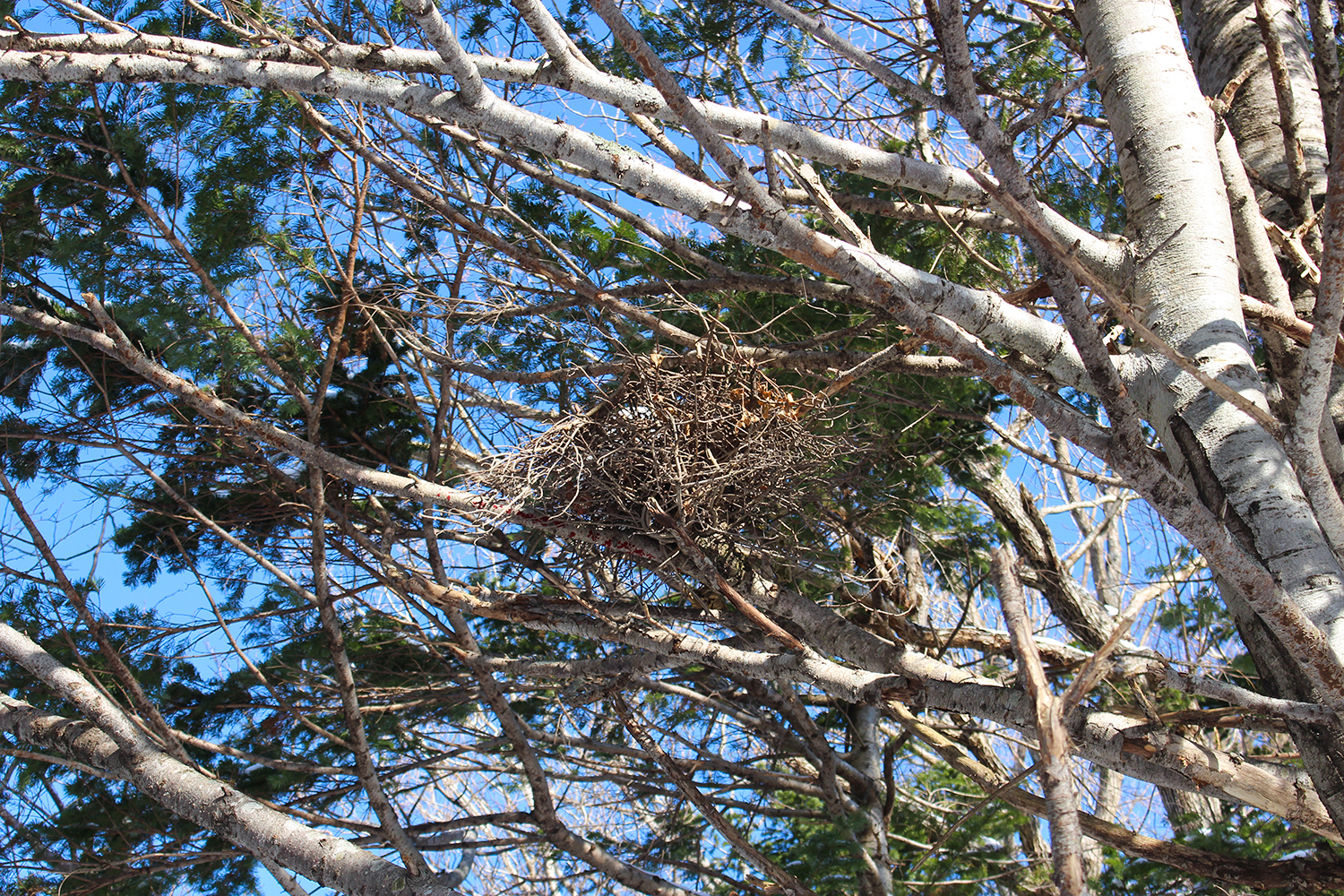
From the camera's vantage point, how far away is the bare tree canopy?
2248mm

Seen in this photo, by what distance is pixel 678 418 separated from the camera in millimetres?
2738

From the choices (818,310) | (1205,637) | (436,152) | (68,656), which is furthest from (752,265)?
(1205,637)

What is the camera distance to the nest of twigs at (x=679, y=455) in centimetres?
264

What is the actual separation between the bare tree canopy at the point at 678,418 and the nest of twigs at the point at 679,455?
0.07 ft

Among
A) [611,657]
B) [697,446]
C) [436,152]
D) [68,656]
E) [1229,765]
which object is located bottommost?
[1229,765]

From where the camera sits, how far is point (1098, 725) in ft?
7.75

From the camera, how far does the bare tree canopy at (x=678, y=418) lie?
225 cm

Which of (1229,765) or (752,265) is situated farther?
(752,265)

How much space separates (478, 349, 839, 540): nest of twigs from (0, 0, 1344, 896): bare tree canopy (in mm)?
21

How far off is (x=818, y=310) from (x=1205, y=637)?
3.76 meters

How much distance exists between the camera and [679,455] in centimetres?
256

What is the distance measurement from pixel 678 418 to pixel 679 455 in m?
0.21

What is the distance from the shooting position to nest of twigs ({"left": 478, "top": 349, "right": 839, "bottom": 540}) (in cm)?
264

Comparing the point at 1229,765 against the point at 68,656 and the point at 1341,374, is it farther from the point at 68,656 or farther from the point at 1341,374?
the point at 68,656
